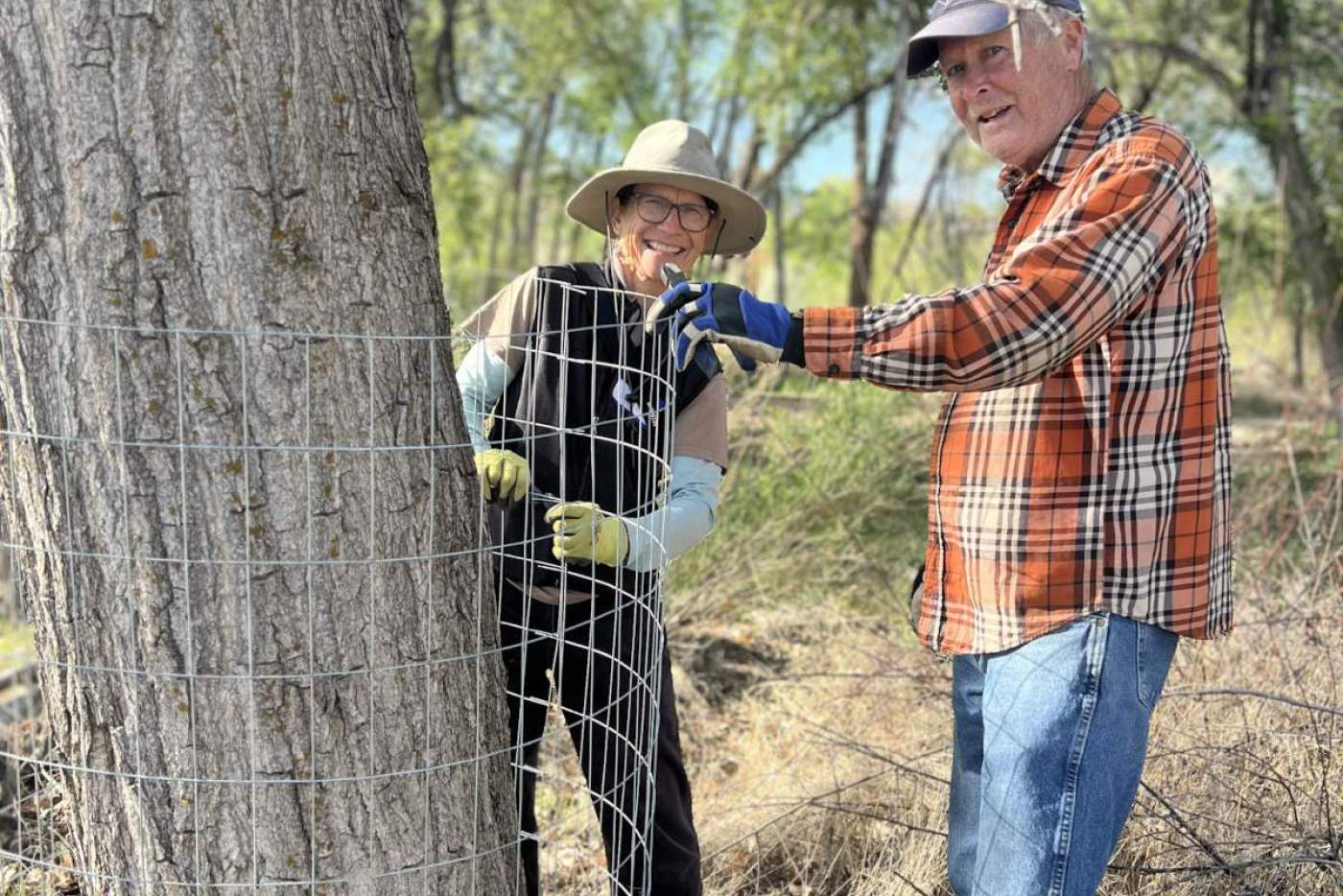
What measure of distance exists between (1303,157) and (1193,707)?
25.5 feet

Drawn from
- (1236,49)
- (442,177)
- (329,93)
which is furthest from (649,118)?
(329,93)

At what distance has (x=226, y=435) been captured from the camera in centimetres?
167

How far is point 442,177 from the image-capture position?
48.1 feet

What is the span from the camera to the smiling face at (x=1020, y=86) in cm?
174

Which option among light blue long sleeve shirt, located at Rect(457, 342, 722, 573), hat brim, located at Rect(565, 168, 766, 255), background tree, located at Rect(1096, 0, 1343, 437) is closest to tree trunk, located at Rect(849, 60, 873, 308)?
background tree, located at Rect(1096, 0, 1343, 437)

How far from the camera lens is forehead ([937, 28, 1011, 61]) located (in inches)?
68.7

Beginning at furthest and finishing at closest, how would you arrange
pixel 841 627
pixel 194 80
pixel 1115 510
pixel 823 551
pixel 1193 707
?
1. pixel 823 551
2. pixel 841 627
3. pixel 1193 707
4. pixel 1115 510
5. pixel 194 80

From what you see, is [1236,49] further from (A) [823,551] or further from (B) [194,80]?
(B) [194,80]

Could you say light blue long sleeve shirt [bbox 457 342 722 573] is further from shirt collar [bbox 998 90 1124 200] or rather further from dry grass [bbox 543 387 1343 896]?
shirt collar [bbox 998 90 1124 200]

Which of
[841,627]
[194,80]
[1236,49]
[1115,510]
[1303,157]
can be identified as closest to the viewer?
[194,80]

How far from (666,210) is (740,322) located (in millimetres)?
821

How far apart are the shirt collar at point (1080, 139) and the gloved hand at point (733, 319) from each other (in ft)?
1.45

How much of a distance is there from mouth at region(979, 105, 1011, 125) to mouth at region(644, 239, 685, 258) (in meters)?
0.72

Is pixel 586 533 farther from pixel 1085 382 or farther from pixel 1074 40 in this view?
pixel 1074 40
